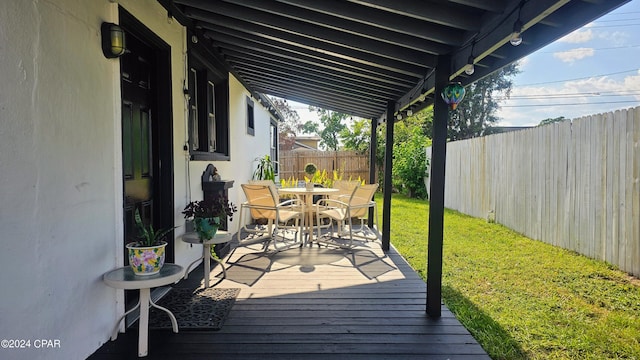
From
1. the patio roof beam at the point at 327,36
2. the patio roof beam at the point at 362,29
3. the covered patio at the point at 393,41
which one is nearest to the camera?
the covered patio at the point at 393,41

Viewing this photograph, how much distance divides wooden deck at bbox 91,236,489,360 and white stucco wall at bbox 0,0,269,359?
0.46 m

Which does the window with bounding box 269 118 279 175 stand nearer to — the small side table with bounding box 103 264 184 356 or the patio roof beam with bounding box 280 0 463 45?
the patio roof beam with bounding box 280 0 463 45

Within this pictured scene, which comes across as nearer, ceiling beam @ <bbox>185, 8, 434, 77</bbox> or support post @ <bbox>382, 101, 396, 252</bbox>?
ceiling beam @ <bbox>185, 8, 434, 77</bbox>

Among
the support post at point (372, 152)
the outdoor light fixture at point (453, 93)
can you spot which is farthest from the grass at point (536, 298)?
the outdoor light fixture at point (453, 93)

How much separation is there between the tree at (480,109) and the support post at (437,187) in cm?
1737

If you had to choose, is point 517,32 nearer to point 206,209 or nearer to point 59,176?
point 59,176

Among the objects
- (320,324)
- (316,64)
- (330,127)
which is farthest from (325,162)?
(330,127)

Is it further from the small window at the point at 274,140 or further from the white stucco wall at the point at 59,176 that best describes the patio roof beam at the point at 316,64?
the small window at the point at 274,140

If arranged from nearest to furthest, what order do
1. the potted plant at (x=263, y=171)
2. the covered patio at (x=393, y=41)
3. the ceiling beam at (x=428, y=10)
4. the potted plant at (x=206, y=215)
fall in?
the covered patio at (x=393, y=41), the ceiling beam at (x=428, y=10), the potted plant at (x=206, y=215), the potted plant at (x=263, y=171)

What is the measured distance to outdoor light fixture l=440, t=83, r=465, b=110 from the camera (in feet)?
8.46

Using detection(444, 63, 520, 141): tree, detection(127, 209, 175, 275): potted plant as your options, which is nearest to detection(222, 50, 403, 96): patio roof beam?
detection(127, 209, 175, 275): potted plant

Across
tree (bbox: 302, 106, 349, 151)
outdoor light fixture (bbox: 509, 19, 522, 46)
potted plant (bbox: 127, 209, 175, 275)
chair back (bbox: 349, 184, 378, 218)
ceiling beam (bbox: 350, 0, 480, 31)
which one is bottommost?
potted plant (bbox: 127, 209, 175, 275)

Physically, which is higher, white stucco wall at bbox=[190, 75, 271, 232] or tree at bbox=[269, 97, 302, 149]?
tree at bbox=[269, 97, 302, 149]

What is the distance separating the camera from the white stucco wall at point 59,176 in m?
1.51
